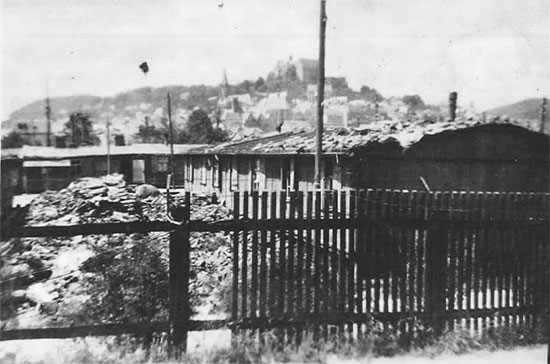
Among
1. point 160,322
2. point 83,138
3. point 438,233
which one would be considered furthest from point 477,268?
point 83,138

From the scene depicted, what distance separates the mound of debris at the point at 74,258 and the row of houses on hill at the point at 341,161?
312 millimetres

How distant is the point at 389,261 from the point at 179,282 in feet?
6.49

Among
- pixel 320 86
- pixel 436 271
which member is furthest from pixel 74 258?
pixel 320 86

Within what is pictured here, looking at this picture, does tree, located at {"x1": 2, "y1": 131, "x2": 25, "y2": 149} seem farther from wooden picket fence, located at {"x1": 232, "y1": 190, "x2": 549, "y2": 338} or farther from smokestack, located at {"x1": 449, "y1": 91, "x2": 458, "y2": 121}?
smokestack, located at {"x1": 449, "y1": 91, "x2": 458, "y2": 121}

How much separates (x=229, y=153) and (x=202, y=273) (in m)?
3.15

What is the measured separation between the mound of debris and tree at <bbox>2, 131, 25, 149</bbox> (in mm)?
634

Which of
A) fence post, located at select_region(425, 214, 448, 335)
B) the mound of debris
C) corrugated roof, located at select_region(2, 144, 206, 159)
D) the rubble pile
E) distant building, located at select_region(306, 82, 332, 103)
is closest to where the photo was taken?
the mound of debris

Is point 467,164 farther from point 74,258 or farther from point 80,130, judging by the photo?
point 74,258

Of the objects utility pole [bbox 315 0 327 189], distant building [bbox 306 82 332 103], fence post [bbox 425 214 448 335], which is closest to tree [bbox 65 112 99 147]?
utility pole [bbox 315 0 327 189]

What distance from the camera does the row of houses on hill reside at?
460 centimetres

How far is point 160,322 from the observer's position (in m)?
3.81

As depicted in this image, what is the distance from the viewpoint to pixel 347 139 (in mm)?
8797

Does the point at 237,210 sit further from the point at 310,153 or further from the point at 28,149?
the point at 310,153

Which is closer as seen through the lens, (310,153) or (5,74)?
(5,74)
